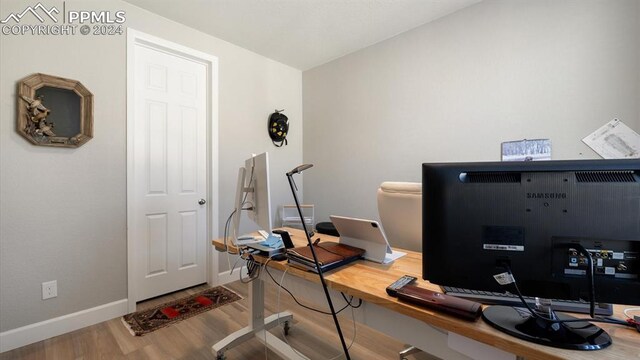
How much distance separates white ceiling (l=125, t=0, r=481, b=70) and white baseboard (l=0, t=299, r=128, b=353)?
2705mm

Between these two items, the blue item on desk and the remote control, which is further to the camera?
the blue item on desk

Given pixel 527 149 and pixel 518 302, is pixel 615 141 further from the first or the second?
pixel 518 302

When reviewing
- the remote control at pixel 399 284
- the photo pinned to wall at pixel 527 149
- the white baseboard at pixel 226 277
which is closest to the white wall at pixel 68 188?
the white baseboard at pixel 226 277

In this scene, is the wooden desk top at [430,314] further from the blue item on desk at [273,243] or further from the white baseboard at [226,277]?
the white baseboard at [226,277]

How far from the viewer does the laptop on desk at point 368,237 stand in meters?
1.20

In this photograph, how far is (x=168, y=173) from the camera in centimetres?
271

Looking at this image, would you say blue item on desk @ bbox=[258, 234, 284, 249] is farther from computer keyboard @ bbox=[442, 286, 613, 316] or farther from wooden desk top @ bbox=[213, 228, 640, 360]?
computer keyboard @ bbox=[442, 286, 613, 316]

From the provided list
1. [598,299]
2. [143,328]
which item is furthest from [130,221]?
[598,299]

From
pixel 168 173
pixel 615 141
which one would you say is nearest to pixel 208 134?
pixel 168 173

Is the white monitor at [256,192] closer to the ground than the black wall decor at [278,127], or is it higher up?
closer to the ground

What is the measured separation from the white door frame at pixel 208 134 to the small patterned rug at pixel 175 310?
6.9 inches

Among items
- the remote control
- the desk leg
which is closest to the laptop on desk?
the remote control

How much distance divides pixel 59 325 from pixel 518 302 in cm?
299

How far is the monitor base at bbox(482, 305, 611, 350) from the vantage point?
0.63 metres
